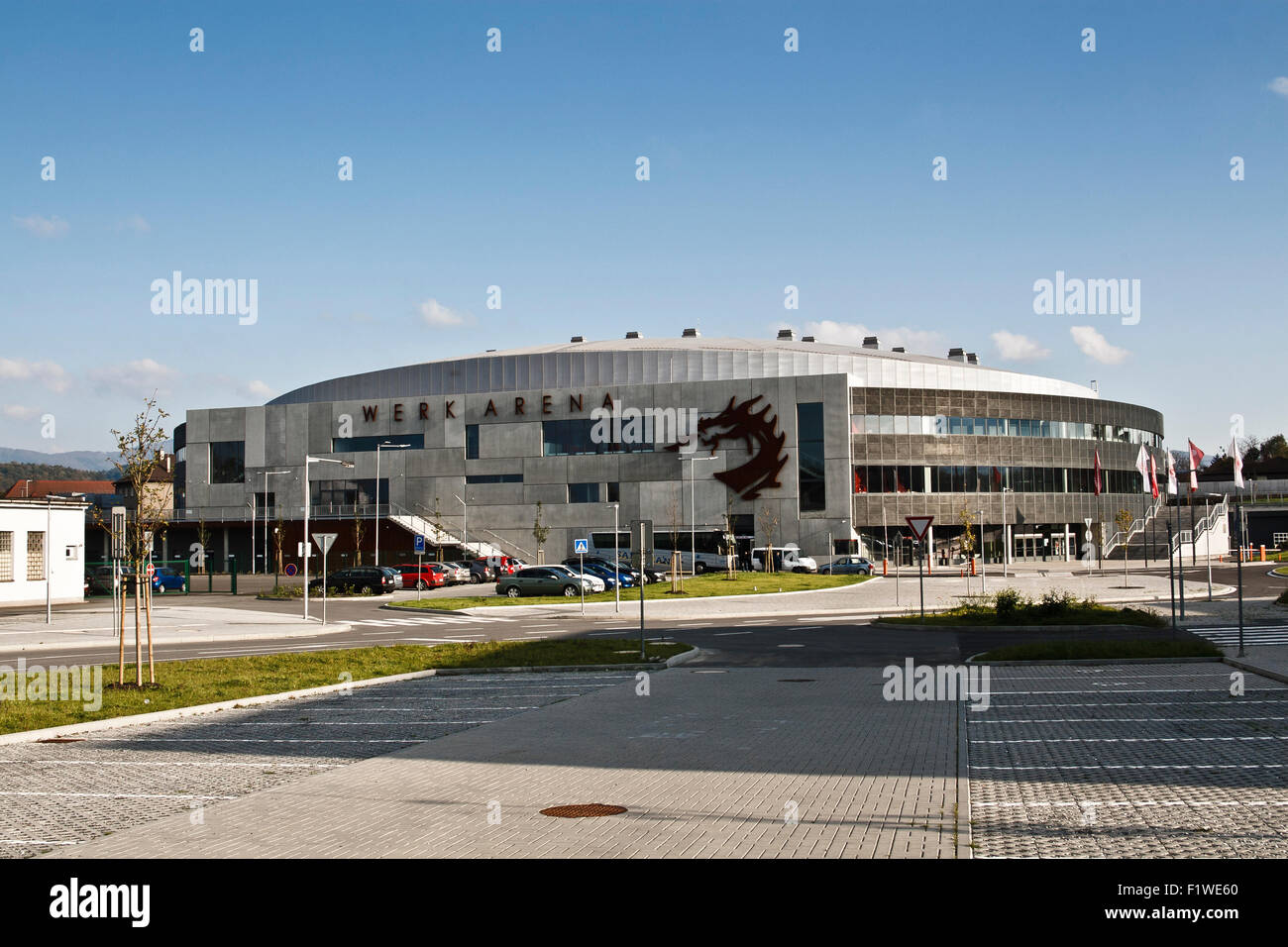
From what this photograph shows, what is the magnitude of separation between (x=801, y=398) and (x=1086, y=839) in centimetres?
7653

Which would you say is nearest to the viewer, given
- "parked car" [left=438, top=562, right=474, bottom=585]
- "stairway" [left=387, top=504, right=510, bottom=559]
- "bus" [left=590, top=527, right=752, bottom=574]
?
"parked car" [left=438, top=562, right=474, bottom=585]

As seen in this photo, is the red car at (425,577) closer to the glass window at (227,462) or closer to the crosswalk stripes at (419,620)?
the crosswalk stripes at (419,620)

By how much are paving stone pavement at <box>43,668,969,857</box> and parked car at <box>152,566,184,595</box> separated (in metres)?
47.1

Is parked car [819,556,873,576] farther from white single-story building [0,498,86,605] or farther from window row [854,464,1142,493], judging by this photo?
white single-story building [0,498,86,605]

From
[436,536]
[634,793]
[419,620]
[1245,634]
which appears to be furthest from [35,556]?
[1245,634]

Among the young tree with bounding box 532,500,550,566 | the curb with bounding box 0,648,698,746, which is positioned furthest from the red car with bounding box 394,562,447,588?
the curb with bounding box 0,648,698,746

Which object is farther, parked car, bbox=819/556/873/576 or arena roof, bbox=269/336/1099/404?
arena roof, bbox=269/336/1099/404

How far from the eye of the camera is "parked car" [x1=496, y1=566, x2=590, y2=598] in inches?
1976

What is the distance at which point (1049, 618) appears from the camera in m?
30.3

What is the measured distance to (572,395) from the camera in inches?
3509

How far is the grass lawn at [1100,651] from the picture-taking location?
69.9 feet

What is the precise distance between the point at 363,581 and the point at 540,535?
26.7 metres
